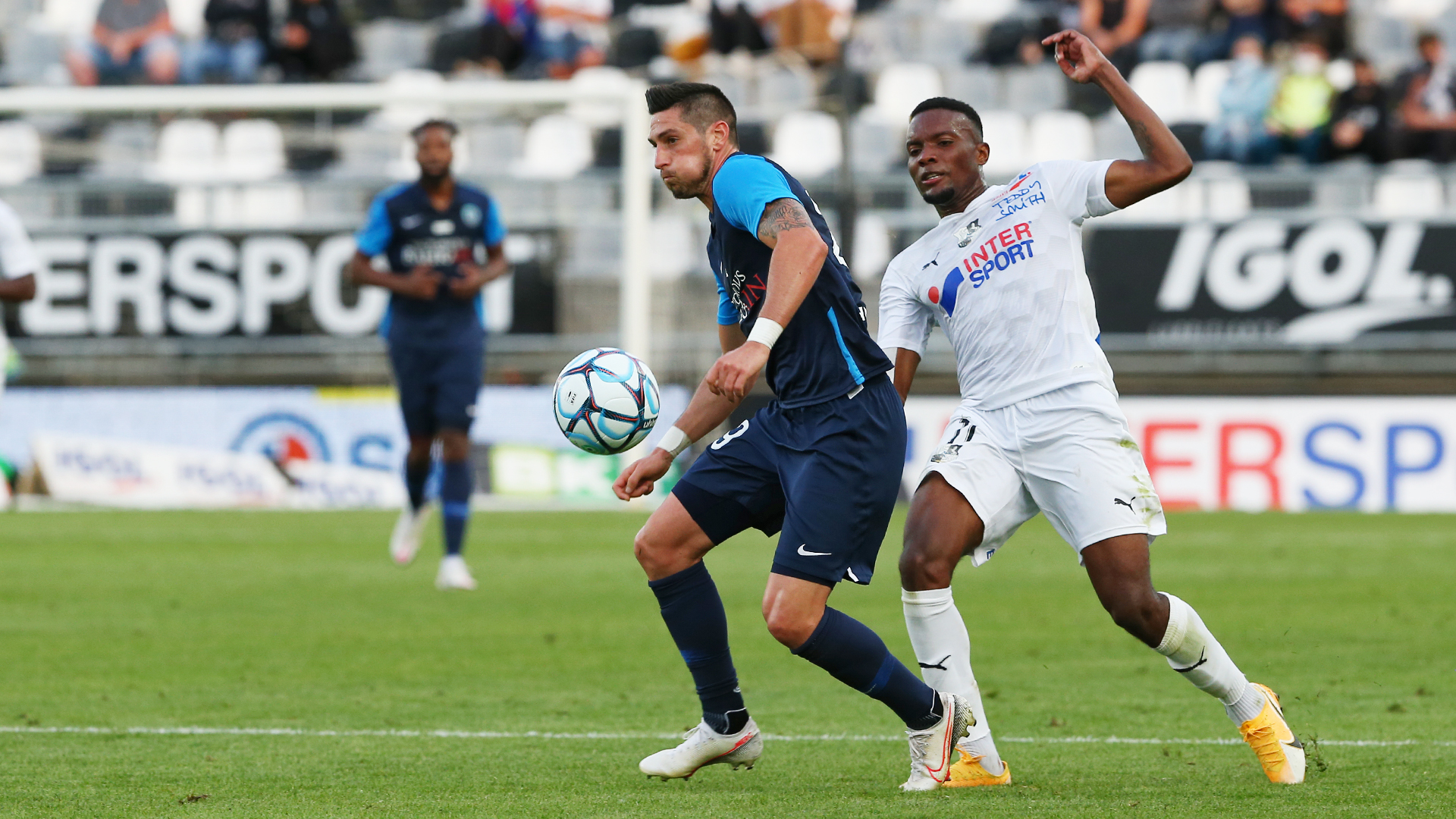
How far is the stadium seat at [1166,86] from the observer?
20.0 meters

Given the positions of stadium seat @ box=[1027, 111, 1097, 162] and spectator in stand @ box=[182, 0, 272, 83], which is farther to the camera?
spectator in stand @ box=[182, 0, 272, 83]

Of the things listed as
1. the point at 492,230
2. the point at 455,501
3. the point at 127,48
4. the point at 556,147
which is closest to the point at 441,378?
the point at 455,501

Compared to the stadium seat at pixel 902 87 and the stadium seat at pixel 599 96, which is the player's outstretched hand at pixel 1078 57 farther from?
the stadium seat at pixel 902 87

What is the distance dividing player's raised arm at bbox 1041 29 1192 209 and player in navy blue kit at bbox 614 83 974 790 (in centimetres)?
84

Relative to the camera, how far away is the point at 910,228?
17.4 meters

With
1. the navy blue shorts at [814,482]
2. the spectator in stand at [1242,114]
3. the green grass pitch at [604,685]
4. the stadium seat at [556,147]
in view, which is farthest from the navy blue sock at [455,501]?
the spectator in stand at [1242,114]

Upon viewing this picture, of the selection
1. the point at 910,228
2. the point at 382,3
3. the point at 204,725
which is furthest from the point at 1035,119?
the point at 204,725

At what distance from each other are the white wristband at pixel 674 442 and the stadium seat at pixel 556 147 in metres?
12.8

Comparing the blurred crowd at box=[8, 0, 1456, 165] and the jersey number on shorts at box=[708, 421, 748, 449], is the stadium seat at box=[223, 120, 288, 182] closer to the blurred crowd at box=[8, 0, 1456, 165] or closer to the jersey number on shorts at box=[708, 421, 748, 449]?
the blurred crowd at box=[8, 0, 1456, 165]

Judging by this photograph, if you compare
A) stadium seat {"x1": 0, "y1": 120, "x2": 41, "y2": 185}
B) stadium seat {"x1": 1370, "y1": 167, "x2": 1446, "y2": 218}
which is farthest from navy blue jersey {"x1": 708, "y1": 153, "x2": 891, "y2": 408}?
stadium seat {"x1": 0, "y1": 120, "x2": 41, "y2": 185}

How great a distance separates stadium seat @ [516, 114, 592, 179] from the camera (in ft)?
59.6

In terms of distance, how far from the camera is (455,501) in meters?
10.9

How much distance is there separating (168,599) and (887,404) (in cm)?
641

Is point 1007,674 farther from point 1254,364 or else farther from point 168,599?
point 1254,364
